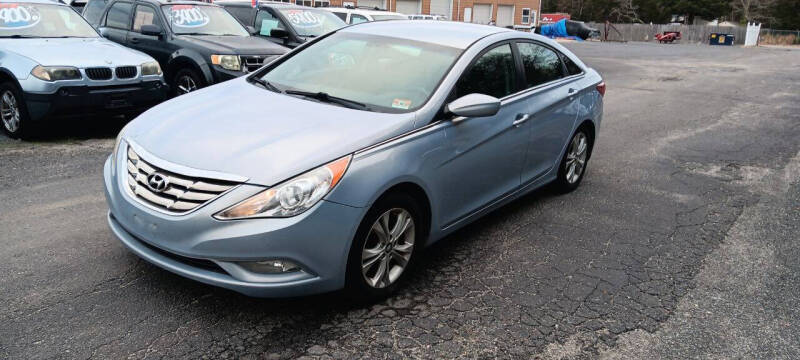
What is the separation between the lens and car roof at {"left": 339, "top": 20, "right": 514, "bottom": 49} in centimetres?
460

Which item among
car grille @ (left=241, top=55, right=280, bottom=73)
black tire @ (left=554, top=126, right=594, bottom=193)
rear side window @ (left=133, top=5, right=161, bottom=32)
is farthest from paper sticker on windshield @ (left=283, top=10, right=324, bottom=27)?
black tire @ (left=554, top=126, right=594, bottom=193)

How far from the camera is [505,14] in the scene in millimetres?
57875

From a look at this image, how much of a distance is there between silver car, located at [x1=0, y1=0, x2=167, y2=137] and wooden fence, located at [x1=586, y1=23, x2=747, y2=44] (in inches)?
2344

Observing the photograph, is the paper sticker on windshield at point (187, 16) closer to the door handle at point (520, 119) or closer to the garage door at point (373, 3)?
the door handle at point (520, 119)

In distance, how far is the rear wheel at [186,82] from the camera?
8.98 metres

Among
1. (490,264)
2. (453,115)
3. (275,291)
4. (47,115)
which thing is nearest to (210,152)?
(275,291)

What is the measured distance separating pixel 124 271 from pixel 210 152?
1101 millimetres

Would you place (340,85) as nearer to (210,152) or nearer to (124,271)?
(210,152)

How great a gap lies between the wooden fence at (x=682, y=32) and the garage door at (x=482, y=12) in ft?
46.3

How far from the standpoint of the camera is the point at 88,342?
10.3 feet

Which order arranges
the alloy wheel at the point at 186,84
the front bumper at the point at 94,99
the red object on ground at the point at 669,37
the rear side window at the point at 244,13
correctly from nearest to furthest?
the front bumper at the point at 94,99 < the alloy wheel at the point at 186,84 < the rear side window at the point at 244,13 < the red object on ground at the point at 669,37

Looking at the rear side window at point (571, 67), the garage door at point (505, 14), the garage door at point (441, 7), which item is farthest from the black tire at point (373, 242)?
the garage door at point (505, 14)

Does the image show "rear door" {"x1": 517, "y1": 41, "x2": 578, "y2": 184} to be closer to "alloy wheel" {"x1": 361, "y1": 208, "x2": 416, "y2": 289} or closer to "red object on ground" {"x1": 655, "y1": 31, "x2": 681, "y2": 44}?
"alloy wheel" {"x1": 361, "y1": 208, "x2": 416, "y2": 289}

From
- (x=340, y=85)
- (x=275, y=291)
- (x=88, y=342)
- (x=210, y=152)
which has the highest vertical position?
(x=340, y=85)
